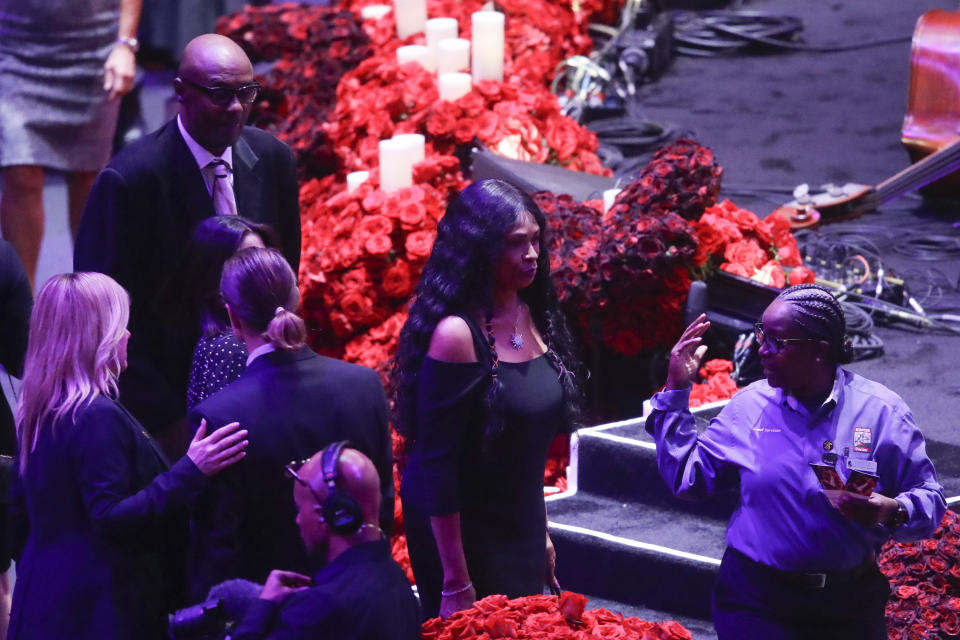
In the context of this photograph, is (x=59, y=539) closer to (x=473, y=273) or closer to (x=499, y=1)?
(x=473, y=273)

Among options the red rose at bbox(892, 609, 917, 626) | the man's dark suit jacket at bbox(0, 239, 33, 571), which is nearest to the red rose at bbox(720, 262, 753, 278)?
the red rose at bbox(892, 609, 917, 626)

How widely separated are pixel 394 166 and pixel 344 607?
3040mm

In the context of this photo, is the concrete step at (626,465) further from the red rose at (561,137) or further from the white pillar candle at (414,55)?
the white pillar candle at (414,55)

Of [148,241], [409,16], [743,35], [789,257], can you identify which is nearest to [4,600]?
[148,241]

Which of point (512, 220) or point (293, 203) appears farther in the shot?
point (293, 203)

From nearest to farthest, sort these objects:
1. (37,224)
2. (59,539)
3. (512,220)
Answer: (59,539)
(512,220)
(37,224)

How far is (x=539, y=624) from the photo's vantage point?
2.80 meters

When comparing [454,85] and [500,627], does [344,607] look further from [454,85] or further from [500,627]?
[454,85]

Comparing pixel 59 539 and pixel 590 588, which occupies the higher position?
pixel 59 539

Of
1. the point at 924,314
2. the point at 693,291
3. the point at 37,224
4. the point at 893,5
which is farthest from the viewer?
the point at 893,5

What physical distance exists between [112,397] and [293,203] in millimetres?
1113

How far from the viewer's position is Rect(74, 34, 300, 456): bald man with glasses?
3398 mm

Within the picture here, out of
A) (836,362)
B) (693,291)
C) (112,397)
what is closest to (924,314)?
(693,291)

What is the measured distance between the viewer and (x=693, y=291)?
440cm
